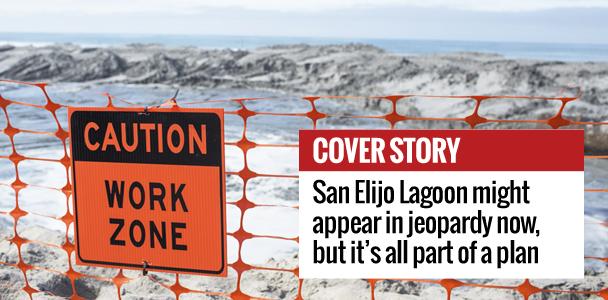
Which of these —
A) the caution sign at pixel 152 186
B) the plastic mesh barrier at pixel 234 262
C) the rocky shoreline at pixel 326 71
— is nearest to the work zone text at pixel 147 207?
the caution sign at pixel 152 186

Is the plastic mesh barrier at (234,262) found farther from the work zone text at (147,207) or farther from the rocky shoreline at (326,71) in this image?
the rocky shoreline at (326,71)

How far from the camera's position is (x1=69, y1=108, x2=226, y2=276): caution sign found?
270cm

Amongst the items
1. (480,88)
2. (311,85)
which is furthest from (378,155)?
(311,85)

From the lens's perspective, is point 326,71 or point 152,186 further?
point 326,71

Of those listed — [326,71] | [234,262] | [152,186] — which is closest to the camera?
[152,186]

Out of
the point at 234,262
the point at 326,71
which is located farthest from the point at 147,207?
the point at 326,71

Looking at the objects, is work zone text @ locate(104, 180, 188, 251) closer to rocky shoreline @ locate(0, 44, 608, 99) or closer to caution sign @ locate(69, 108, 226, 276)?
caution sign @ locate(69, 108, 226, 276)

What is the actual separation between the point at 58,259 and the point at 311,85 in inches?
728

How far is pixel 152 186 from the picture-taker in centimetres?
277

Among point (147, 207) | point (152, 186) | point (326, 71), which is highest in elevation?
point (326, 71)

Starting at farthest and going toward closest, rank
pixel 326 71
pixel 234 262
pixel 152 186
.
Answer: pixel 326 71, pixel 234 262, pixel 152 186

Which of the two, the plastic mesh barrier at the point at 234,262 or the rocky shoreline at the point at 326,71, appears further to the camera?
the rocky shoreline at the point at 326,71

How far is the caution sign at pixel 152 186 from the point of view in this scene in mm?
2699

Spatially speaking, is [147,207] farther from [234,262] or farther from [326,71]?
[326,71]
